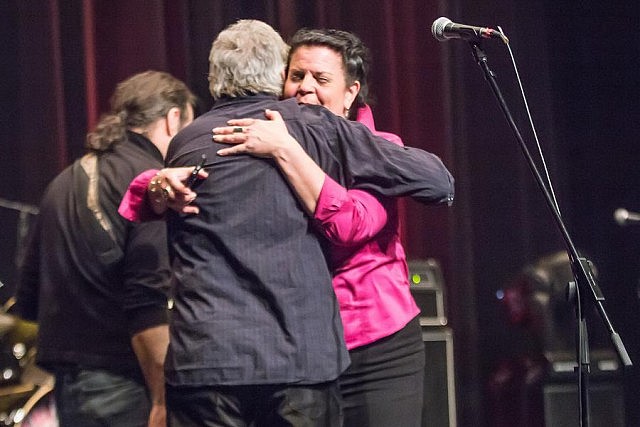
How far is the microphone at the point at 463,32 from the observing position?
2.20 meters

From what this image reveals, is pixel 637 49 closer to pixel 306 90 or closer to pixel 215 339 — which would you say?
pixel 306 90

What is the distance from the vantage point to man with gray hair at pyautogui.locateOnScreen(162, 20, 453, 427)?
1952 millimetres

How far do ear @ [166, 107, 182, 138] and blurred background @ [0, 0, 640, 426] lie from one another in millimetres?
876

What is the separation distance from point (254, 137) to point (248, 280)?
0.84 ft

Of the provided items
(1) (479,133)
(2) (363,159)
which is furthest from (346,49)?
(1) (479,133)

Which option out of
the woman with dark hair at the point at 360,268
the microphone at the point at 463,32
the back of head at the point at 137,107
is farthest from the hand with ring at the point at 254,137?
the back of head at the point at 137,107

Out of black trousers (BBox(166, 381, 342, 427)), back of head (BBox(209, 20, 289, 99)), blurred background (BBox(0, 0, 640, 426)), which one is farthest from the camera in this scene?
blurred background (BBox(0, 0, 640, 426))

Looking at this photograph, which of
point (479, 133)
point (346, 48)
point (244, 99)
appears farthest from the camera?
point (479, 133)

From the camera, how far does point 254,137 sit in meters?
2.00

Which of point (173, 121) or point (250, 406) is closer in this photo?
point (250, 406)

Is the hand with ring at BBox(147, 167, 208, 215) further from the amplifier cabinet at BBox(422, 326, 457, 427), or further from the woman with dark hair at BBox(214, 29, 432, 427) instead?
the amplifier cabinet at BBox(422, 326, 457, 427)

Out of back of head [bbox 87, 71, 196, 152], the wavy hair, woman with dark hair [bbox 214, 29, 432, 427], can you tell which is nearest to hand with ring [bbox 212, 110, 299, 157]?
woman with dark hair [bbox 214, 29, 432, 427]

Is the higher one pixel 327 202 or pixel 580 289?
pixel 327 202

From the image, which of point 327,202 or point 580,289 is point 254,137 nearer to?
point 327,202
